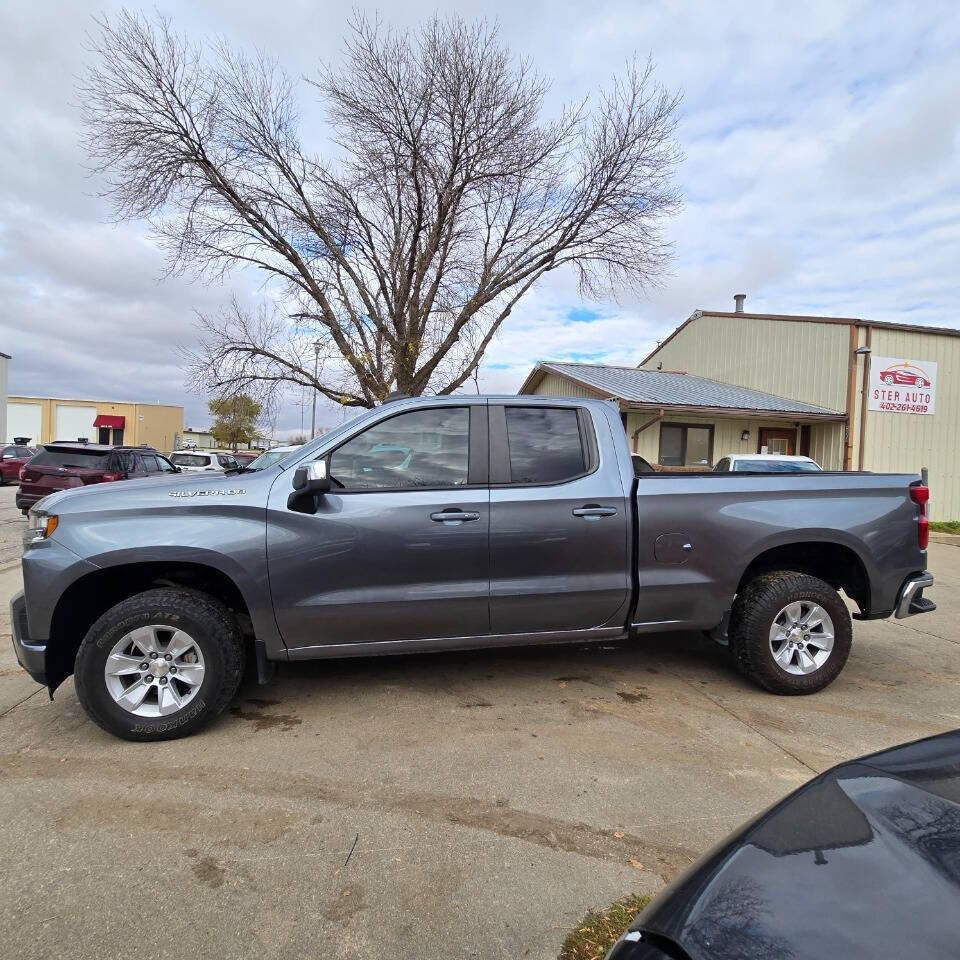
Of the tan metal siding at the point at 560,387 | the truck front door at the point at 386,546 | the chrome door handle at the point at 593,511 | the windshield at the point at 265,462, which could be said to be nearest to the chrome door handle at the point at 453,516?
→ the truck front door at the point at 386,546

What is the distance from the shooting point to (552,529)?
11.9 ft

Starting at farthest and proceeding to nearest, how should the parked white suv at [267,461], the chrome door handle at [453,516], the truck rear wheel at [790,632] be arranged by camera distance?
the truck rear wheel at [790,632] → the parked white suv at [267,461] → the chrome door handle at [453,516]

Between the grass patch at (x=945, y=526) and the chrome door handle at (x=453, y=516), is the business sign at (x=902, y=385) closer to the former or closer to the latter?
the grass patch at (x=945, y=526)

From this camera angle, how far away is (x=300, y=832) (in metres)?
2.55

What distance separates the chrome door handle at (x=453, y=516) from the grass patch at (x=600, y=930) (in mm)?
1946

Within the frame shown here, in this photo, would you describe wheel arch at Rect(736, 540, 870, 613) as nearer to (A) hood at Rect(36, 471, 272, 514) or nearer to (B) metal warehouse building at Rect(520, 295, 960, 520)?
(A) hood at Rect(36, 471, 272, 514)

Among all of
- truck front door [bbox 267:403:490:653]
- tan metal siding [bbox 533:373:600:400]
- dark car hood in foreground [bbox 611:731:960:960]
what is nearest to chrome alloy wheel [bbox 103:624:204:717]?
truck front door [bbox 267:403:490:653]

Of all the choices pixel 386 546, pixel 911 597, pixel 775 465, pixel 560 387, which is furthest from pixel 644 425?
pixel 386 546

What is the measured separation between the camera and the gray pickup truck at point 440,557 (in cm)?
327

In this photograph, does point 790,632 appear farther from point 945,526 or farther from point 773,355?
point 773,355

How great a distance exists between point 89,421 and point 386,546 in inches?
2576

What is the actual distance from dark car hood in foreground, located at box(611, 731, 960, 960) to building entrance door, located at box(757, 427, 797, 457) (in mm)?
17201

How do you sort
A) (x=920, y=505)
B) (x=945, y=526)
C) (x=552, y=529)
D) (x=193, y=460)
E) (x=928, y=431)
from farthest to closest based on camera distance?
(x=193, y=460) → (x=928, y=431) → (x=945, y=526) → (x=920, y=505) → (x=552, y=529)

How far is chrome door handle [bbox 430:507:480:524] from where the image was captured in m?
3.51
